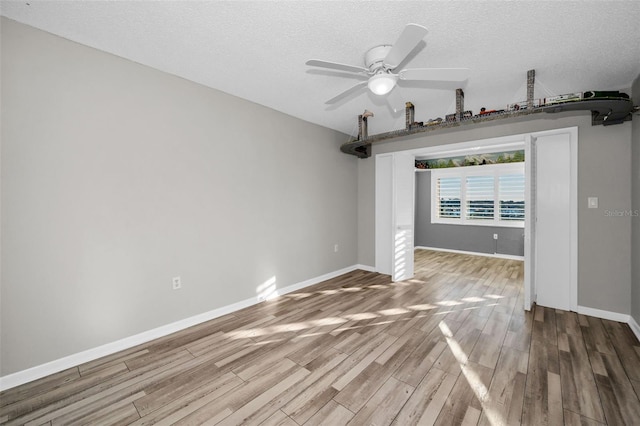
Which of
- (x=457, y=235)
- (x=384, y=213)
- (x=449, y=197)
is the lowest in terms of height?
(x=457, y=235)

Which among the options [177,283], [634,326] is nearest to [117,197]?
[177,283]

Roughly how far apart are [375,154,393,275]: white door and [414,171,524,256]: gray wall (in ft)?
10.2

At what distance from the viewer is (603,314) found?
2924 millimetres

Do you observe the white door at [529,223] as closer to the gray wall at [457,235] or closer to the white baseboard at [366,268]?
the white baseboard at [366,268]

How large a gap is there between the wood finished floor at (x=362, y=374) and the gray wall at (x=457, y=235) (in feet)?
10.9

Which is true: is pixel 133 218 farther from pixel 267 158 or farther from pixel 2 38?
pixel 267 158

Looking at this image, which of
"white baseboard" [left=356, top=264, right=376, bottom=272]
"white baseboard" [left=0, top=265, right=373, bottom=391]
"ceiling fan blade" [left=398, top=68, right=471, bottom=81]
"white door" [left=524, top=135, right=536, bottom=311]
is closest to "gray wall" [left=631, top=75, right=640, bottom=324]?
"white door" [left=524, top=135, right=536, bottom=311]

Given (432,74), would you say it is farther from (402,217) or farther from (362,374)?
(402,217)

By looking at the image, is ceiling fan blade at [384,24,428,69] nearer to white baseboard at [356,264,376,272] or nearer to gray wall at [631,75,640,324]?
gray wall at [631,75,640,324]

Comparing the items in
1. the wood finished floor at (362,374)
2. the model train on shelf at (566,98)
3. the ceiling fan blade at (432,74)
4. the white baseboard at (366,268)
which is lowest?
the wood finished floor at (362,374)

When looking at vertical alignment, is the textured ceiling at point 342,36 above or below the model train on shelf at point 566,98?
above

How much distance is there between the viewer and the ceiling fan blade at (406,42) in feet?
4.73

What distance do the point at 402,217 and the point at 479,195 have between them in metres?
3.35

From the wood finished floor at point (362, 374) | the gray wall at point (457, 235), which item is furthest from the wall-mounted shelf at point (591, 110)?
the gray wall at point (457, 235)
